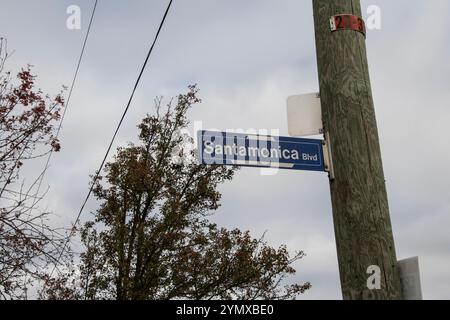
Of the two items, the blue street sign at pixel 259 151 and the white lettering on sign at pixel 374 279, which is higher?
the blue street sign at pixel 259 151

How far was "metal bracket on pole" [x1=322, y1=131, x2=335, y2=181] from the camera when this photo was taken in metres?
3.74

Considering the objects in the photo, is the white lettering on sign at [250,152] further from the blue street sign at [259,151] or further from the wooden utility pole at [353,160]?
the wooden utility pole at [353,160]

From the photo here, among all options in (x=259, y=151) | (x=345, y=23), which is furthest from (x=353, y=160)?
(x=345, y=23)

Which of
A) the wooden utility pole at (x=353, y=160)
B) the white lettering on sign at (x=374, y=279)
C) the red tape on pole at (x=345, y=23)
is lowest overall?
the white lettering on sign at (x=374, y=279)

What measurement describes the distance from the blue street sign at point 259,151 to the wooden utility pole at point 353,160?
202 millimetres

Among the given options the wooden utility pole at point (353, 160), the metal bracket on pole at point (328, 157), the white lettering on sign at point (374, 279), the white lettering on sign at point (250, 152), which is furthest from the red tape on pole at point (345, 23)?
the white lettering on sign at point (374, 279)

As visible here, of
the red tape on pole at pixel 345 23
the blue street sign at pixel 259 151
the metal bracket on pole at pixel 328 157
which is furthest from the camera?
the red tape on pole at pixel 345 23

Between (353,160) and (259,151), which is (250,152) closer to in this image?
(259,151)

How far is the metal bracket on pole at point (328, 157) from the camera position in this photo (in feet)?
12.3

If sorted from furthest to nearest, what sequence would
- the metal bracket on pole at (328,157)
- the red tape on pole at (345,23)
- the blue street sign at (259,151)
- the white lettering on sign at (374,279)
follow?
the red tape on pole at (345,23) < the blue street sign at (259,151) < the metal bracket on pole at (328,157) < the white lettering on sign at (374,279)

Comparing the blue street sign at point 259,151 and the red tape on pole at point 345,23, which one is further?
the red tape on pole at point 345,23

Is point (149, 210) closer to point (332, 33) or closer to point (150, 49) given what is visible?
point (150, 49)

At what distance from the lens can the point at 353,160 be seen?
3621 millimetres
